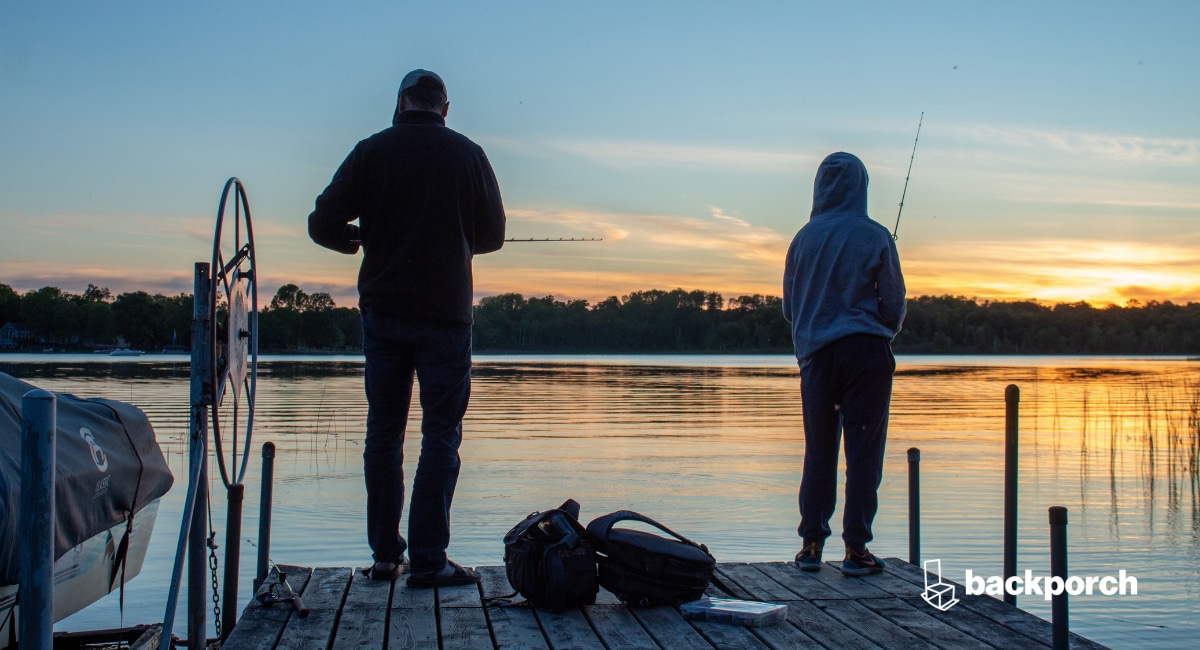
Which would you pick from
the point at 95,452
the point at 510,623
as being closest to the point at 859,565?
the point at 510,623

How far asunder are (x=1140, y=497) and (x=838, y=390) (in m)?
8.98

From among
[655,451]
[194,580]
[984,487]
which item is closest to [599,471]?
[655,451]

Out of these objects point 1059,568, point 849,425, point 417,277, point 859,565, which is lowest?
point 859,565

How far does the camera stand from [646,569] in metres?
4.04

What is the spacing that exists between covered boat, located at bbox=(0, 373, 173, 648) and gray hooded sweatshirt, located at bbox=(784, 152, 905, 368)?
3243 millimetres

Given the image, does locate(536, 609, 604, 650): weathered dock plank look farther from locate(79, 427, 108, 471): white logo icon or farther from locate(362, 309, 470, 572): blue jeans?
Answer: locate(79, 427, 108, 471): white logo icon

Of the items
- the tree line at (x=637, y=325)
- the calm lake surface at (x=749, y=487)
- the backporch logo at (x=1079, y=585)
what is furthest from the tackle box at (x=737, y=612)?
the tree line at (x=637, y=325)

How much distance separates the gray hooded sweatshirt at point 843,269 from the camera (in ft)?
15.6

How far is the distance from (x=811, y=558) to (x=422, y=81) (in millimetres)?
2777

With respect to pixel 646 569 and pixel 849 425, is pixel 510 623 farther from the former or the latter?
pixel 849 425

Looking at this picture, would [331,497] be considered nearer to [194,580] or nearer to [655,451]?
[655,451]

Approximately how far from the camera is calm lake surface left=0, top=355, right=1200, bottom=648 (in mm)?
8148

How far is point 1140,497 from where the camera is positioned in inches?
472

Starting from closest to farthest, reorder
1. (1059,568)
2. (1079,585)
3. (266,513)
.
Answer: (1059,568), (266,513), (1079,585)
